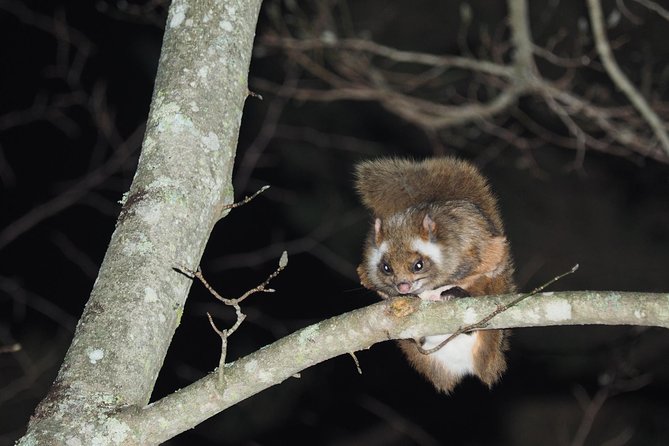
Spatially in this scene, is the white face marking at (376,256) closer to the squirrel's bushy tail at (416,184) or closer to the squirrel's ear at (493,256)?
the squirrel's bushy tail at (416,184)

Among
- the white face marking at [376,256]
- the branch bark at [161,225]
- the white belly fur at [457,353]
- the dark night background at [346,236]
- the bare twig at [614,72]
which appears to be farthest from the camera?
the dark night background at [346,236]

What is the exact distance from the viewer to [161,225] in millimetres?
2270

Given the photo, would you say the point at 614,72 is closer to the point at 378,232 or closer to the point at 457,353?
the point at 378,232

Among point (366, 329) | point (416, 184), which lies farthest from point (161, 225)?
point (416, 184)

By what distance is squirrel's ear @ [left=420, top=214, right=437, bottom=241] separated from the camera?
379 cm

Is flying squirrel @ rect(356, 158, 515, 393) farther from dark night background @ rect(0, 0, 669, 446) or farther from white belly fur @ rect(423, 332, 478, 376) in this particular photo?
dark night background @ rect(0, 0, 669, 446)

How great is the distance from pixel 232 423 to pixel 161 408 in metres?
7.28

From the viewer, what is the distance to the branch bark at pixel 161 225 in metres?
2.04

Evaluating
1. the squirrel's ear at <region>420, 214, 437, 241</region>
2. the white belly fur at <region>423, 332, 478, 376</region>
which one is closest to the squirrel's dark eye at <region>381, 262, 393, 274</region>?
the squirrel's ear at <region>420, 214, 437, 241</region>

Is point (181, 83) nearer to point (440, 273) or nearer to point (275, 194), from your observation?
point (440, 273)

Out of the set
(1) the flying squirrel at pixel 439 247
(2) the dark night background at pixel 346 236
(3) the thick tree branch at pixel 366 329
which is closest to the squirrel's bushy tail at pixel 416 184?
(1) the flying squirrel at pixel 439 247

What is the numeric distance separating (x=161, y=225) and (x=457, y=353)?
2053 millimetres

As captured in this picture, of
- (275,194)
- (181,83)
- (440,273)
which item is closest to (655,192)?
(275,194)

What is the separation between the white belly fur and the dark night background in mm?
3903
